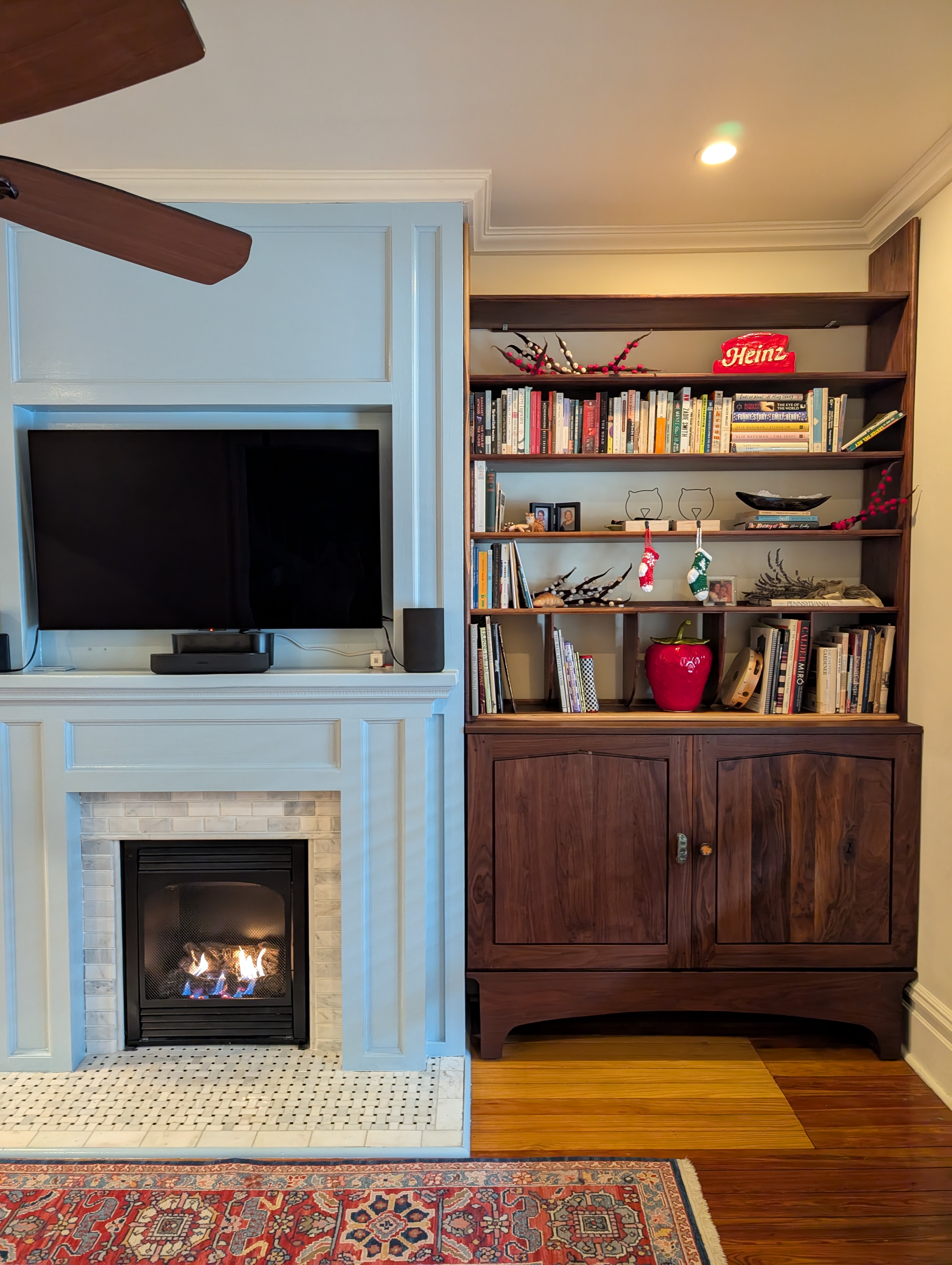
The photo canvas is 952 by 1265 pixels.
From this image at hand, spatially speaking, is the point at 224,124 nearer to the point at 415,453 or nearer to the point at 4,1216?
the point at 415,453

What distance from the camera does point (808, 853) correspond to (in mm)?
2436

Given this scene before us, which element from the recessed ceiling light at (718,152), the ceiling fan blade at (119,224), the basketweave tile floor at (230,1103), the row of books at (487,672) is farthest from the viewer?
the row of books at (487,672)

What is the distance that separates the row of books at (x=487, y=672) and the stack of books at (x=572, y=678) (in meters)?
0.17

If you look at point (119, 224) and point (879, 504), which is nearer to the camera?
point (119, 224)

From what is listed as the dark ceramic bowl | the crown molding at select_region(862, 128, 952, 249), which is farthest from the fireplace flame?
the crown molding at select_region(862, 128, 952, 249)

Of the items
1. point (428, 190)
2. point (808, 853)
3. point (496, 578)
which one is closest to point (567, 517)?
point (496, 578)

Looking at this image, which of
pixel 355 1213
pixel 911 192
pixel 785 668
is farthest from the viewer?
pixel 785 668

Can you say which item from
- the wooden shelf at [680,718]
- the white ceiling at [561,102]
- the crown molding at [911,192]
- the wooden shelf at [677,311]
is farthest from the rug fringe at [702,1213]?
the crown molding at [911,192]

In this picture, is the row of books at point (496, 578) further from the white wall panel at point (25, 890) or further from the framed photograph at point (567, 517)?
the white wall panel at point (25, 890)

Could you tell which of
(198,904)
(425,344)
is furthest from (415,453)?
(198,904)

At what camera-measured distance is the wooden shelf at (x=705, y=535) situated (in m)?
2.49

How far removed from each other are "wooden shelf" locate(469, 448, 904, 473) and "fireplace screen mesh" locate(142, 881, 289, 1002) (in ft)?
5.12

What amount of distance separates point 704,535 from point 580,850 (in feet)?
3.53

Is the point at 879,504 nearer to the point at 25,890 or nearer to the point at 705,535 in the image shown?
the point at 705,535
